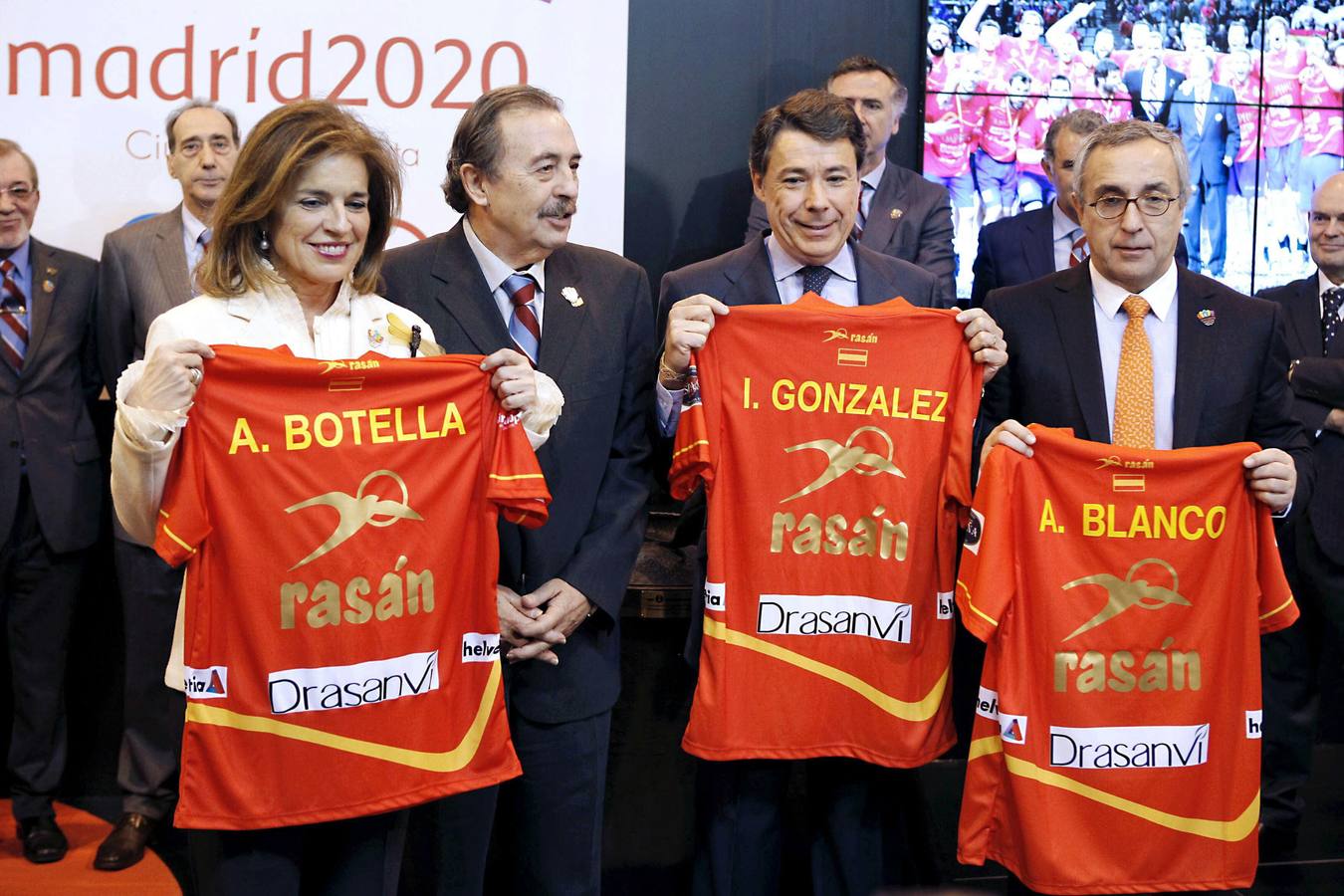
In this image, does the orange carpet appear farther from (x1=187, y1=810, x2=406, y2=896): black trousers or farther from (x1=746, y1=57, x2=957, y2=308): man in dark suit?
(x1=746, y1=57, x2=957, y2=308): man in dark suit

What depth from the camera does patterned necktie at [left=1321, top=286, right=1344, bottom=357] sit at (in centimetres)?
421

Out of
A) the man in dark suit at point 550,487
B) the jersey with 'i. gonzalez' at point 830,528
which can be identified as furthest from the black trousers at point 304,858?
the jersey with 'i. gonzalez' at point 830,528

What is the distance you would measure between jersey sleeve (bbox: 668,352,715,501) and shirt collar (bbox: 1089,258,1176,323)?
2.90 ft

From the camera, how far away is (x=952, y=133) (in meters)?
5.05

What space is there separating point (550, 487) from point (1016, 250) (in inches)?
94.9

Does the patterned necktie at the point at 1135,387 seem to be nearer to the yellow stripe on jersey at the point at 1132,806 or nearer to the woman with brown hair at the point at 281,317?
the yellow stripe on jersey at the point at 1132,806

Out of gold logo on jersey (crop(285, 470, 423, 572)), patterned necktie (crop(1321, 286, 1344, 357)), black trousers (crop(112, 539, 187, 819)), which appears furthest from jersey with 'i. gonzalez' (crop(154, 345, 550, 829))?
patterned necktie (crop(1321, 286, 1344, 357))

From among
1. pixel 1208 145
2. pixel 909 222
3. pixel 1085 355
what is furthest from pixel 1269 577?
pixel 1208 145

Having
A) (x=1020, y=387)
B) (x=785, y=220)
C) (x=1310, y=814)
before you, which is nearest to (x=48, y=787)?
(x=785, y=220)

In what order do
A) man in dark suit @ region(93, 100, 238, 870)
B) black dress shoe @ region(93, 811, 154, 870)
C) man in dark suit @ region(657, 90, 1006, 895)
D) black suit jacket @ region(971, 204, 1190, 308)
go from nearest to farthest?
1. man in dark suit @ region(657, 90, 1006, 895)
2. black dress shoe @ region(93, 811, 154, 870)
3. man in dark suit @ region(93, 100, 238, 870)
4. black suit jacket @ region(971, 204, 1190, 308)

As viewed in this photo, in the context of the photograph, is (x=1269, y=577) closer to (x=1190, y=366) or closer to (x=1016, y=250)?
(x=1190, y=366)

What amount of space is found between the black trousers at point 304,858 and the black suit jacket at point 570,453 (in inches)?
16.7

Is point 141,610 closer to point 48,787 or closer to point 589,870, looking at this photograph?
point 48,787

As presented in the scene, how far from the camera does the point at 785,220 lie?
298cm
